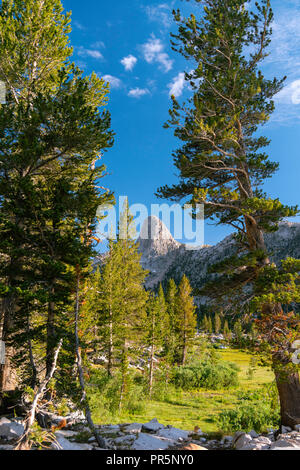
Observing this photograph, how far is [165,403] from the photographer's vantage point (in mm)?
24078

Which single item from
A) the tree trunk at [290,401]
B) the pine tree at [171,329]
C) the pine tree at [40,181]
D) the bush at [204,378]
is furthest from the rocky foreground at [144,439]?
the pine tree at [171,329]

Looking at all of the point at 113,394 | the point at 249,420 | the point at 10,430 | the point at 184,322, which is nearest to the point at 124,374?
the point at 113,394

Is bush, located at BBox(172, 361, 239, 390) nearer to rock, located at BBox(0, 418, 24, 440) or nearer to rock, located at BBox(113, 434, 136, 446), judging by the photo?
rock, located at BBox(113, 434, 136, 446)

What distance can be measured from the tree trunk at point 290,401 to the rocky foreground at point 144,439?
0.94 ft

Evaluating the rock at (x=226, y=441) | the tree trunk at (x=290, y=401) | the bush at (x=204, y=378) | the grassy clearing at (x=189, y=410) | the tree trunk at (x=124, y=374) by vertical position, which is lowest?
the bush at (x=204, y=378)

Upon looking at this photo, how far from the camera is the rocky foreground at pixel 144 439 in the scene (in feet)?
→ 19.2

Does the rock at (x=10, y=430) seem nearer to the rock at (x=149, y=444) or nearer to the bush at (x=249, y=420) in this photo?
the rock at (x=149, y=444)

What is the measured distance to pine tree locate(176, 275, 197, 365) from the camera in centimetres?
3834

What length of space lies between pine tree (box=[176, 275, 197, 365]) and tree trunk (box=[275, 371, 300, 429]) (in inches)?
1142

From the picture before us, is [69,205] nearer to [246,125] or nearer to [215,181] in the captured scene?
[215,181]

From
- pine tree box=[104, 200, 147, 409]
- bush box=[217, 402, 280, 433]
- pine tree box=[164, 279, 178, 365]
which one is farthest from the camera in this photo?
pine tree box=[164, 279, 178, 365]

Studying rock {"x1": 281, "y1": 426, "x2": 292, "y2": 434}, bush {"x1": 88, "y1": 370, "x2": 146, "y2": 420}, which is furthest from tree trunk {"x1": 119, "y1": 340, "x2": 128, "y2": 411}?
rock {"x1": 281, "y1": 426, "x2": 292, "y2": 434}
